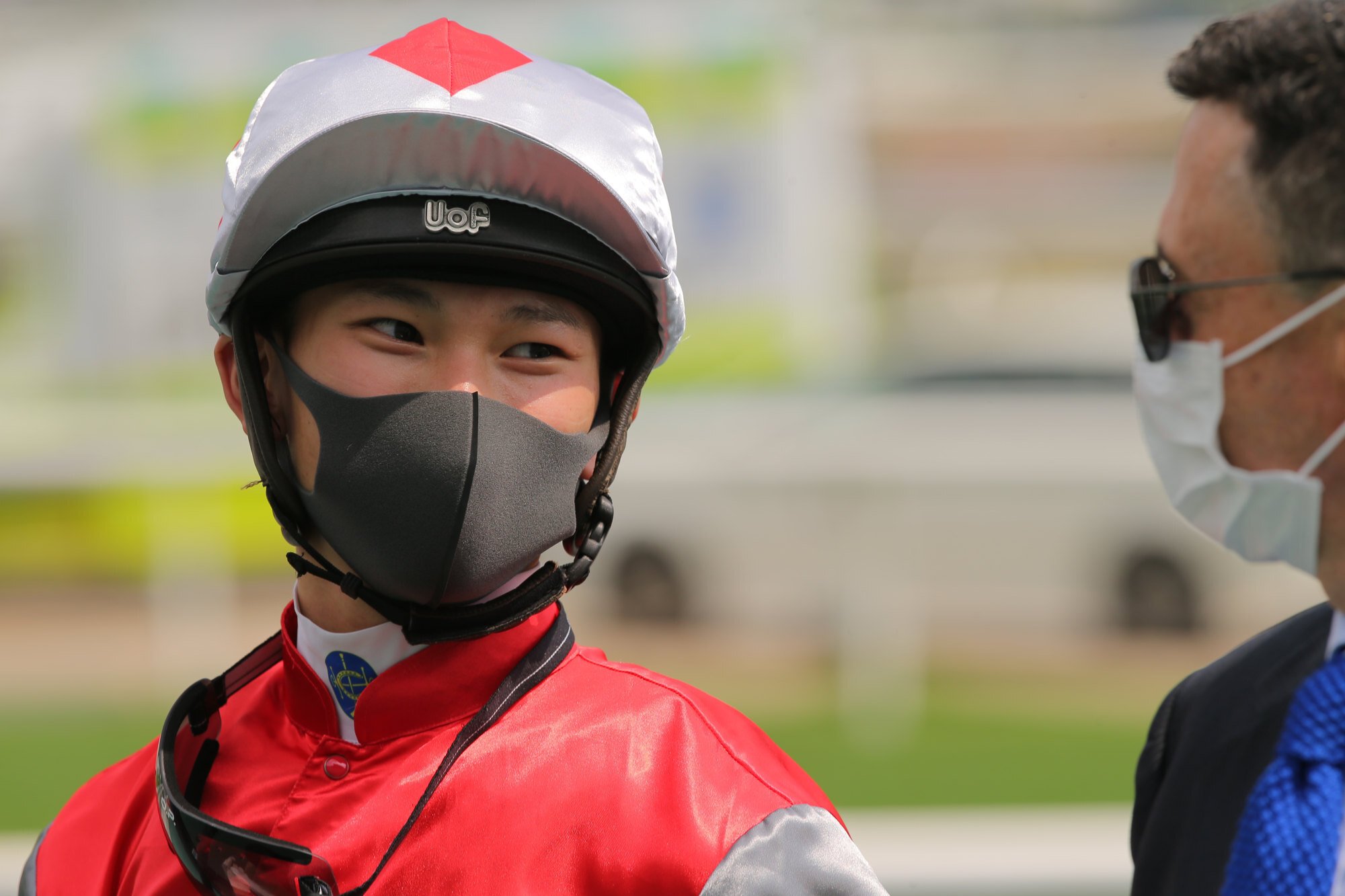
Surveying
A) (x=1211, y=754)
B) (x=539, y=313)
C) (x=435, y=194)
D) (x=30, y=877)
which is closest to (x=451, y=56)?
(x=435, y=194)

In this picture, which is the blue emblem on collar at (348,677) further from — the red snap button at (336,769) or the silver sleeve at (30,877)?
the silver sleeve at (30,877)

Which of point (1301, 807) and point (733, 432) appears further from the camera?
point (733, 432)

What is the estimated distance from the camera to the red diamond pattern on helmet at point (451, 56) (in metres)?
1.91

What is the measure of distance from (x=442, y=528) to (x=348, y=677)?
11.3 inches

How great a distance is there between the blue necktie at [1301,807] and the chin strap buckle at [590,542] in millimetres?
892

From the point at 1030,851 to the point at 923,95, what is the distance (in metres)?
11.5

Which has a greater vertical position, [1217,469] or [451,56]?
[451,56]

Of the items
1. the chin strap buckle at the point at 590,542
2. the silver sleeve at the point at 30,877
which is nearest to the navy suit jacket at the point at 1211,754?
the chin strap buckle at the point at 590,542

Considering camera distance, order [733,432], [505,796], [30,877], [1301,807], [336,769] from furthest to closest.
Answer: [733,432]
[30,877]
[336,769]
[505,796]
[1301,807]

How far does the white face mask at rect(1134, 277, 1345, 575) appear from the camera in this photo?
1760 millimetres

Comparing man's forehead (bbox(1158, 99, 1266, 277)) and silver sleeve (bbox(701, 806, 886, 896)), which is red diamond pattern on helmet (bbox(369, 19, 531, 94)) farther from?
silver sleeve (bbox(701, 806, 886, 896))

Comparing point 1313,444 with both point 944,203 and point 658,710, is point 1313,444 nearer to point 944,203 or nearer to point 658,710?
point 658,710

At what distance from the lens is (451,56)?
6.39 feet

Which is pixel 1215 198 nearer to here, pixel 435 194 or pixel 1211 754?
pixel 1211 754
